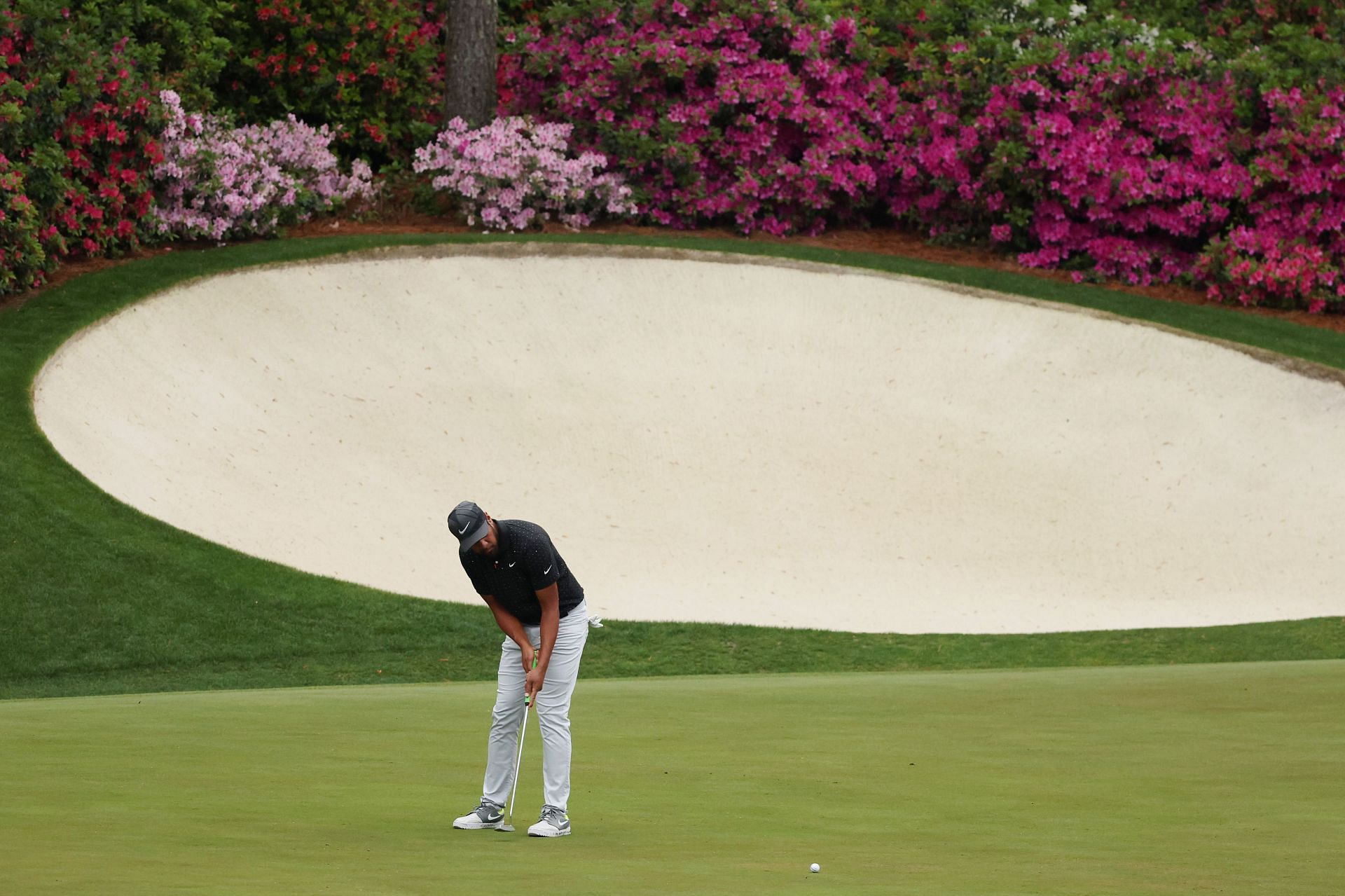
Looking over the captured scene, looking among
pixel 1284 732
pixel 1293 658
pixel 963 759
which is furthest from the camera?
pixel 1293 658

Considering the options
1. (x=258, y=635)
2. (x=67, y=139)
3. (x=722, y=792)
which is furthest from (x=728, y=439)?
(x=722, y=792)

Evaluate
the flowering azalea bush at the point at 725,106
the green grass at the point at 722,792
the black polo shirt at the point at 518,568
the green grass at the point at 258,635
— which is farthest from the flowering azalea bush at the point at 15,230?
the black polo shirt at the point at 518,568

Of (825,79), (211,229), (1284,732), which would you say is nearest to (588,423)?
(211,229)

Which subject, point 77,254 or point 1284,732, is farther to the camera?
point 77,254

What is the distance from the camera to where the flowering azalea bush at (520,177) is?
70.9ft

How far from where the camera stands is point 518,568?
6.57 m

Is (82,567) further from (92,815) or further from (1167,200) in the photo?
(1167,200)

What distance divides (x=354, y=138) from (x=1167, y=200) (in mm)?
10644

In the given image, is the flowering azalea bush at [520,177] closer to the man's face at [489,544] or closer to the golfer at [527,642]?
the golfer at [527,642]

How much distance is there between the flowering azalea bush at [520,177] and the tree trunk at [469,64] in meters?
1.07

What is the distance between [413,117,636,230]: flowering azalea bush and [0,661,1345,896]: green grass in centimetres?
1163

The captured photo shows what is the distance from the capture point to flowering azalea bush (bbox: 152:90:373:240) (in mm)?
20047

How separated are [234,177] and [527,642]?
1497 cm

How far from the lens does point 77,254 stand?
768 inches
